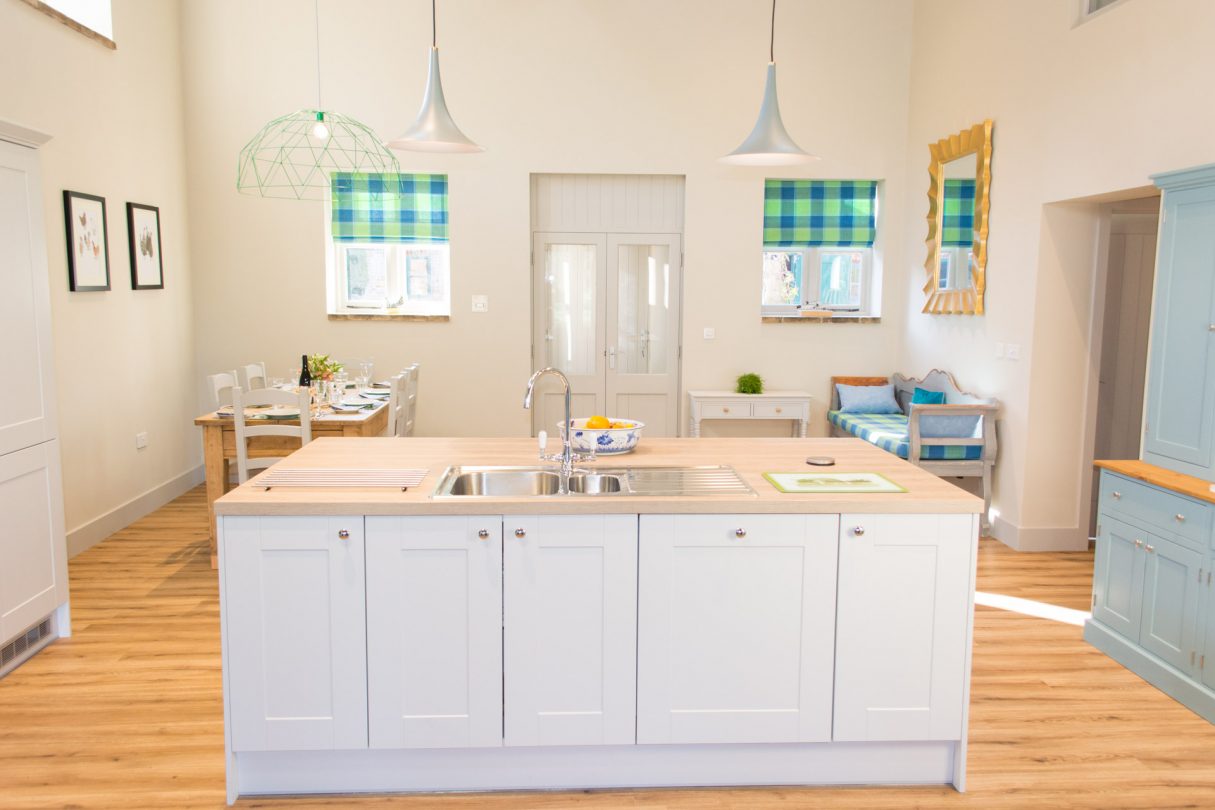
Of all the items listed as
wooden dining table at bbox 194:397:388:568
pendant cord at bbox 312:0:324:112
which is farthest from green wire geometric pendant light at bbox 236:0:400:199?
wooden dining table at bbox 194:397:388:568

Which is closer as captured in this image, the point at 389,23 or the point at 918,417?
the point at 918,417

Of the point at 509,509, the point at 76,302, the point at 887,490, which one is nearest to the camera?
the point at 509,509

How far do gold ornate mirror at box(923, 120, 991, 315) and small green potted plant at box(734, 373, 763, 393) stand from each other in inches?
52.6

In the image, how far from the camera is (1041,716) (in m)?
3.26

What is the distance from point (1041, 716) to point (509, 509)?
216 centimetres

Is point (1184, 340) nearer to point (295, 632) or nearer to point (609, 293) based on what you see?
point (295, 632)

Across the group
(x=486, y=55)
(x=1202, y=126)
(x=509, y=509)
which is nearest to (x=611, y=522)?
(x=509, y=509)

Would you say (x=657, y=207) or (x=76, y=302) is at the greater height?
(x=657, y=207)

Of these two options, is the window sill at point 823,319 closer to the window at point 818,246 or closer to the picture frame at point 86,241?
the window at point 818,246

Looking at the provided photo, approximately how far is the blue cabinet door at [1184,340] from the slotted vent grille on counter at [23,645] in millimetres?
4710

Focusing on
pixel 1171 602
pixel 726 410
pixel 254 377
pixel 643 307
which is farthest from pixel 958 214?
pixel 254 377

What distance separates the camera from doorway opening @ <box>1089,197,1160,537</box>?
5230 mm

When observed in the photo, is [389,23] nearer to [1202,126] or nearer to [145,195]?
[145,195]

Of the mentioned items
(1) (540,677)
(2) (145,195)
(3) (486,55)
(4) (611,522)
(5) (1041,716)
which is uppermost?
(3) (486,55)
